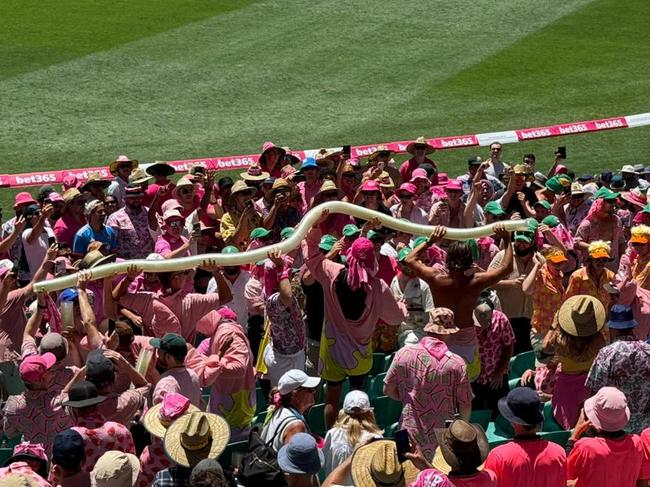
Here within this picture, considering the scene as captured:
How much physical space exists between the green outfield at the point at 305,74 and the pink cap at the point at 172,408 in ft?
43.2

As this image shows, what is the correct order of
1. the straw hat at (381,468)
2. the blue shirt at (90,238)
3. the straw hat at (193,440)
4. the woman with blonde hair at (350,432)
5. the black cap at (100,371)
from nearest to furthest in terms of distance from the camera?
the straw hat at (381,468)
the straw hat at (193,440)
the woman with blonde hair at (350,432)
the black cap at (100,371)
the blue shirt at (90,238)

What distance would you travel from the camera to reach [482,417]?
372 inches

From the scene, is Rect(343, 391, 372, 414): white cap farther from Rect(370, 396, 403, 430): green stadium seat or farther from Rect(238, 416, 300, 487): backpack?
Rect(370, 396, 403, 430): green stadium seat

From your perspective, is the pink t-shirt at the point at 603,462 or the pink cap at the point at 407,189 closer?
the pink t-shirt at the point at 603,462

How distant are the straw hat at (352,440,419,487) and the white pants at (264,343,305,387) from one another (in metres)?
3.06

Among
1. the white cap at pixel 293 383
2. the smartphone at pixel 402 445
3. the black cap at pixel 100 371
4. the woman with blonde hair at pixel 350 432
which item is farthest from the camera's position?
the white cap at pixel 293 383

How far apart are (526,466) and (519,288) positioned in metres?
4.15

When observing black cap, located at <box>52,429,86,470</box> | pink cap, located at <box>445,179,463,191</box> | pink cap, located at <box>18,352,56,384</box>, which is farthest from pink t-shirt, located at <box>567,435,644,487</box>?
pink cap, located at <box>445,179,463,191</box>

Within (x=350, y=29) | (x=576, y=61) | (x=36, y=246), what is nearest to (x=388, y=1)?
(x=350, y=29)

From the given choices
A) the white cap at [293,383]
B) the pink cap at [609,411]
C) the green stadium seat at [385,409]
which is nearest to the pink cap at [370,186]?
the green stadium seat at [385,409]

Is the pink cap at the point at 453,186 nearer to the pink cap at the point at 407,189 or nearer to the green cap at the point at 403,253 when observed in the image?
the pink cap at the point at 407,189

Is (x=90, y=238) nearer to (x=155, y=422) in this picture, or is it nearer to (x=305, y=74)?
(x=155, y=422)

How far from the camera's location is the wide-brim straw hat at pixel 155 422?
24.0 ft

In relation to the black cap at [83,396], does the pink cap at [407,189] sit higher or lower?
lower
